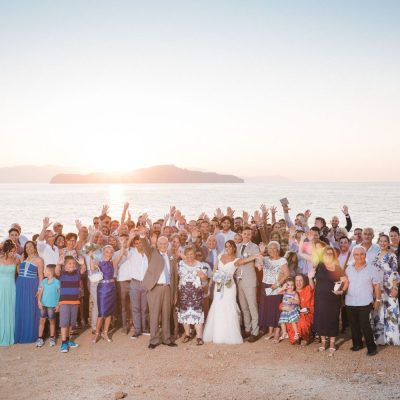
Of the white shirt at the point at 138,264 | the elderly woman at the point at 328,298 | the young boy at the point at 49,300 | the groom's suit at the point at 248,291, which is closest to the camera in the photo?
the elderly woman at the point at 328,298

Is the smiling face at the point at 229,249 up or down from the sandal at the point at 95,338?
up

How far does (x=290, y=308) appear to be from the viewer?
931cm

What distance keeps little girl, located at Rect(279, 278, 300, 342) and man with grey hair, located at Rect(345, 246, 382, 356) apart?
1.01 m

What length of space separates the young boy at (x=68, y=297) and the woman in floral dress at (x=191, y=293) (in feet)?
6.49

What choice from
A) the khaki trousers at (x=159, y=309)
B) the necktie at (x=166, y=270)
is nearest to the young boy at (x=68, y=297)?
the khaki trousers at (x=159, y=309)

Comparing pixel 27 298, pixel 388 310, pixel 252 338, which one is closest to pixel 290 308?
pixel 252 338

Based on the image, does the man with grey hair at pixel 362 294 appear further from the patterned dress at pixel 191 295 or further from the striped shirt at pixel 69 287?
the striped shirt at pixel 69 287

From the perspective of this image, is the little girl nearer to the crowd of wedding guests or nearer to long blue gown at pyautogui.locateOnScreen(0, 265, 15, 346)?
the crowd of wedding guests

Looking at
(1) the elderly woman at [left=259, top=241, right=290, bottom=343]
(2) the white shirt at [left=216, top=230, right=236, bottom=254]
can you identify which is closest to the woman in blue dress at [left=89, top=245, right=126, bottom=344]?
(1) the elderly woman at [left=259, top=241, right=290, bottom=343]

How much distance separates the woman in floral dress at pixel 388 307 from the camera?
895 centimetres

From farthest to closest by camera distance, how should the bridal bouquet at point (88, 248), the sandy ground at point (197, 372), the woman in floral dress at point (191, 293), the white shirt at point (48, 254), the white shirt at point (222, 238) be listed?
1. the white shirt at point (222, 238)
2. the white shirt at point (48, 254)
3. the bridal bouquet at point (88, 248)
4. the woman in floral dress at point (191, 293)
5. the sandy ground at point (197, 372)

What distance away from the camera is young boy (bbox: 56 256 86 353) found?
8.95 m

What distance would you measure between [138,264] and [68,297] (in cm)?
155

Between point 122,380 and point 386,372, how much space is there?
13.8 feet
